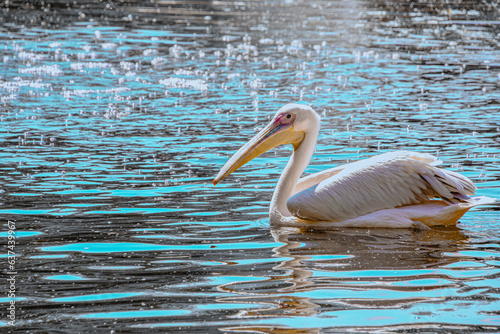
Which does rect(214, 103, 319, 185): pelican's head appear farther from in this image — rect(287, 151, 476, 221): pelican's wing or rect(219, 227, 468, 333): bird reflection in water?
rect(219, 227, 468, 333): bird reflection in water

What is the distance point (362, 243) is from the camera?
18.9 ft

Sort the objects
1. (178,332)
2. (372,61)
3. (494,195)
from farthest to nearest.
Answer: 1. (372,61)
2. (494,195)
3. (178,332)

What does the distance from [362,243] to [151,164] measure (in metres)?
3.03

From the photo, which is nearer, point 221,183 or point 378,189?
point 378,189

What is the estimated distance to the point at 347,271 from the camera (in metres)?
5.01

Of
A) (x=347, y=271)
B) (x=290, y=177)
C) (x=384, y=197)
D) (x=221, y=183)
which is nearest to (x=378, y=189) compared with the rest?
(x=384, y=197)

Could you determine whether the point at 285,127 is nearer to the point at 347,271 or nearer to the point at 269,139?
the point at 269,139

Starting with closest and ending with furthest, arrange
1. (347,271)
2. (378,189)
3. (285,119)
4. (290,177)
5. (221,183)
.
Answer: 1. (347,271)
2. (378,189)
3. (290,177)
4. (285,119)
5. (221,183)

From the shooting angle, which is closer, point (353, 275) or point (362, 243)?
point (353, 275)

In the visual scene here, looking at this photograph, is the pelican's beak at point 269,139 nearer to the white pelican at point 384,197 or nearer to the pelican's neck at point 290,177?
the pelican's neck at point 290,177

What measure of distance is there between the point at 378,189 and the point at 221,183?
198 cm

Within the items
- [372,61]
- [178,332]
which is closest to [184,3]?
[372,61]

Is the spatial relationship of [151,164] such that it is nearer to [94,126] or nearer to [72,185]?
[72,185]

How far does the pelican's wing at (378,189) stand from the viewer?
19.8 feet
